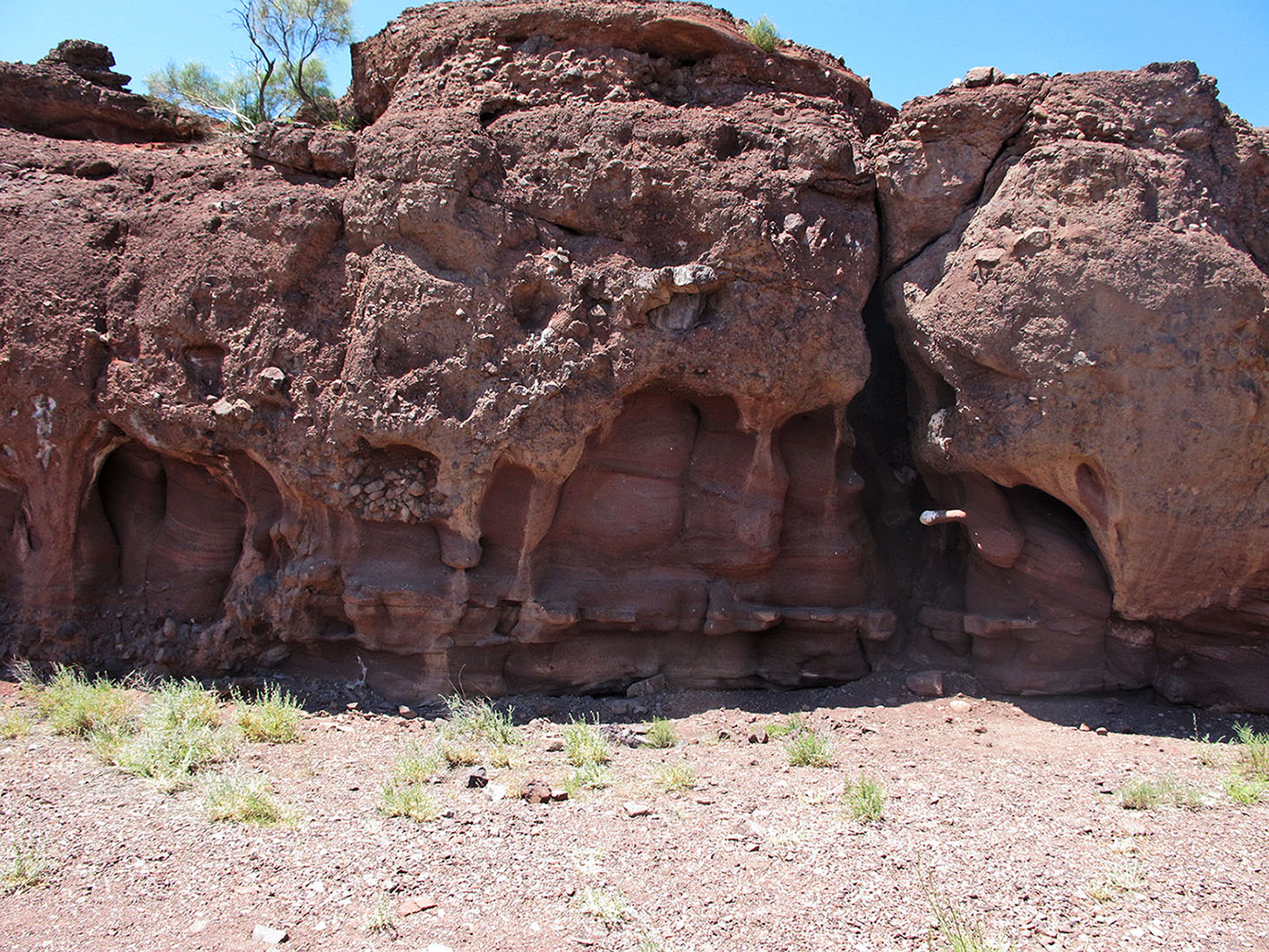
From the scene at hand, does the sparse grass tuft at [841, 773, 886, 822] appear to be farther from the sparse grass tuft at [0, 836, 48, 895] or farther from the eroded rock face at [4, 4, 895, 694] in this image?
Answer: the sparse grass tuft at [0, 836, 48, 895]

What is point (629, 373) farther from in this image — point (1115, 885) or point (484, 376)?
point (1115, 885)

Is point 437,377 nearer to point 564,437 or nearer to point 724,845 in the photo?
point 564,437

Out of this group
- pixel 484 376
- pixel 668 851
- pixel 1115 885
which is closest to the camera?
pixel 1115 885

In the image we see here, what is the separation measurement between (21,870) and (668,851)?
2569 mm

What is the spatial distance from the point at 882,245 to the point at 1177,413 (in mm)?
2046

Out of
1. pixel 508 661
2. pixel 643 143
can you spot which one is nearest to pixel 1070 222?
pixel 643 143

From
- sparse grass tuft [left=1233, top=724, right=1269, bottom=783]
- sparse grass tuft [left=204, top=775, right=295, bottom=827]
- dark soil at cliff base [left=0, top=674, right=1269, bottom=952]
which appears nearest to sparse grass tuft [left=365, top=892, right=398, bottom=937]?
dark soil at cliff base [left=0, top=674, right=1269, bottom=952]

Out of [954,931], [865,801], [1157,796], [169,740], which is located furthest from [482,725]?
[1157,796]

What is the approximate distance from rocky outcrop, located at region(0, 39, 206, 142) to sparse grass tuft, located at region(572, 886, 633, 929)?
6392 mm

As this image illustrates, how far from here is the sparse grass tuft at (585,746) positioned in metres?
4.85

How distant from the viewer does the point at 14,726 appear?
5.06m

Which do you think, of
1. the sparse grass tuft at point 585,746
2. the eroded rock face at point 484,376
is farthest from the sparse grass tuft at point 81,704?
the sparse grass tuft at point 585,746

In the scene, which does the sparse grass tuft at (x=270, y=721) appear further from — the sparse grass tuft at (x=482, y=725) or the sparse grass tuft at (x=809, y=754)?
the sparse grass tuft at (x=809, y=754)

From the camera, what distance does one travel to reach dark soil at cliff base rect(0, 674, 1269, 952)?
329 centimetres
